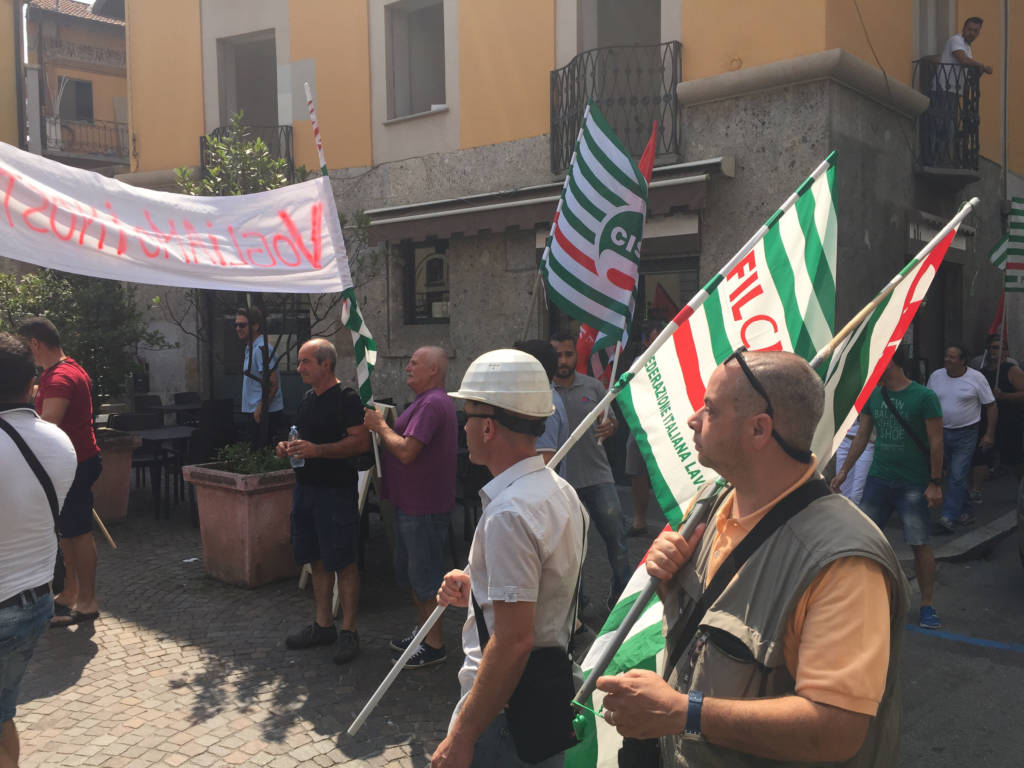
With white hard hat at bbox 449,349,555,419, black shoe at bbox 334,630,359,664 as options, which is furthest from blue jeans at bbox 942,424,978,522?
white hard hat at bbox 449,349,555,419

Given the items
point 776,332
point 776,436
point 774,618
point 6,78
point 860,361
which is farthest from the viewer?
point 6,78

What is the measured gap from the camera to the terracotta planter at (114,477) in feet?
28.0

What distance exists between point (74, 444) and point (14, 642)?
2.84 meters

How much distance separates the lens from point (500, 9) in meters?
11.6

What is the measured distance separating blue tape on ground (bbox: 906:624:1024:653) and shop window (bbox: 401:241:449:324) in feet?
27.5

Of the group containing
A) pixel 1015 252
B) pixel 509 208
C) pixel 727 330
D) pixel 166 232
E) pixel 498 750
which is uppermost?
pixel 509 208

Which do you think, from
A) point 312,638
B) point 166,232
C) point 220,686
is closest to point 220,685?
point 220,686

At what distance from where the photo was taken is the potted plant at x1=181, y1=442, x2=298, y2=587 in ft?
20.3

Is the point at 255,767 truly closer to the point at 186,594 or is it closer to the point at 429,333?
the point at 186,594

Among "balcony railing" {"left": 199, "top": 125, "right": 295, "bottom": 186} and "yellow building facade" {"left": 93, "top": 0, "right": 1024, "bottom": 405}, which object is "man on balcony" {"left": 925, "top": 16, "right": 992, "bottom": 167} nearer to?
"yellow building facade" {"left": 93, "top": 0, "right": 1024, "bottom": 405}

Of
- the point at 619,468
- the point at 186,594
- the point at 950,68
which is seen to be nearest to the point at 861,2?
the point at 950,68

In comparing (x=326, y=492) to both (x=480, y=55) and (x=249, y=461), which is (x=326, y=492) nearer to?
(x=249, y=461)

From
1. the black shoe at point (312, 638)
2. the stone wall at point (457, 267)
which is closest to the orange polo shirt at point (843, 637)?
the black shoe at point (312, 638)

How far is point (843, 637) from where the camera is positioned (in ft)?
5.02
